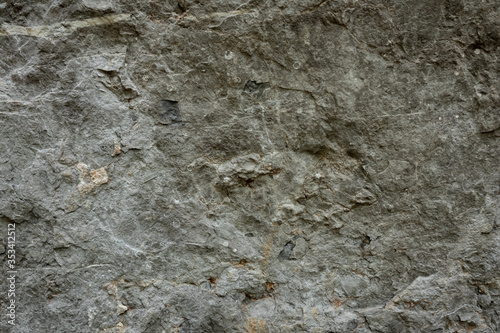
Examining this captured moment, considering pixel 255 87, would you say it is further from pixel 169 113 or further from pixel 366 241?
pixel 366 241

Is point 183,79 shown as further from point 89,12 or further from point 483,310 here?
point 483,310

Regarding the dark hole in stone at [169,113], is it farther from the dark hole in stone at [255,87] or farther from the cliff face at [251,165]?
the dark hole in stone at [255,87]

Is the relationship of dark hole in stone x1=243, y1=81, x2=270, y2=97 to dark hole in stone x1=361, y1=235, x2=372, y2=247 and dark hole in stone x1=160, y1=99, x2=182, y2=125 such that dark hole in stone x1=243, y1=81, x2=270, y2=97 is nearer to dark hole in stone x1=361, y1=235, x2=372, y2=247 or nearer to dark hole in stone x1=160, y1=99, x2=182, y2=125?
dark hole in stone x1=160, y1=99, x2=182, y2=125

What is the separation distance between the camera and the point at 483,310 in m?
1.77

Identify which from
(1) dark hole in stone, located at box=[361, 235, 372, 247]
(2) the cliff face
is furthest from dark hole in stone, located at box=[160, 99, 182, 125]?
(1) dark hole in stone, located at box=[361, 235, 372, 247]

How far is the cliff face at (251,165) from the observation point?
168 centimetres

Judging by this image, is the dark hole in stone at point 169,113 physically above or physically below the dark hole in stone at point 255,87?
below

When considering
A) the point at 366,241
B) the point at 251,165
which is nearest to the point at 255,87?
the point at 251,165

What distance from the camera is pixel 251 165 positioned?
1.77m

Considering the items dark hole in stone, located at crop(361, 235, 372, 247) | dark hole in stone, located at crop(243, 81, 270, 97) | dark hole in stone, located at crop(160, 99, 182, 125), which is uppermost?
dark hole in stone, located at crop(243, 81, 270, 97)

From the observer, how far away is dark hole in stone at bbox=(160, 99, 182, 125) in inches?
68.7

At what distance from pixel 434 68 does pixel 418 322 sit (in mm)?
1177

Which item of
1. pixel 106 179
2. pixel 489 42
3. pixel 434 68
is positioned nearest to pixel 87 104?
pixel 106 179

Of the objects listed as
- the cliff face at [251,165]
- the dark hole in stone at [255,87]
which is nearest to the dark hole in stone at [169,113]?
the cliff face at [251,165]
